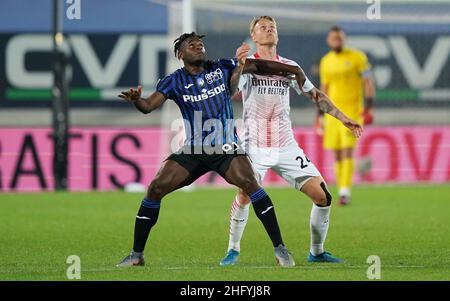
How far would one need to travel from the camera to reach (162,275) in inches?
356

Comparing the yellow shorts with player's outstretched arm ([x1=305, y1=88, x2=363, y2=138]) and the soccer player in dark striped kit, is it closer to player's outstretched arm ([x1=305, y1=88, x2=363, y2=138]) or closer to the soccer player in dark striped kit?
player's outstretched arm ([x1=305, y1=88, x2=363, y2=138])

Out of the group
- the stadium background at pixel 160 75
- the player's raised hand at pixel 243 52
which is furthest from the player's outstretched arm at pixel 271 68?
the stadium background at pixel 160 75

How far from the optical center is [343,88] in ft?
57.8

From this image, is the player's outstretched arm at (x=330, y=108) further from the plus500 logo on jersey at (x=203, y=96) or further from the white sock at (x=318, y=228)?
the plus500 logo on jersey at (x=203, y=96)

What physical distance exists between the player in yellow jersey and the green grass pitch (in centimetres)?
95

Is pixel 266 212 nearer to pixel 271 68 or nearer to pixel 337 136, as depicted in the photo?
pixel 271 68

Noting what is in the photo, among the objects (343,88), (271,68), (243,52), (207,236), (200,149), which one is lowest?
(207,236)

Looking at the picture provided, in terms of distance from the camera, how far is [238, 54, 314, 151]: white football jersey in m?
10.3

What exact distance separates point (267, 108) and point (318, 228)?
3.90 feet

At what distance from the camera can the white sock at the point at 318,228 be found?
1021 cm

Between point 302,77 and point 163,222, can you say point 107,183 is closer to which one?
point 163,222

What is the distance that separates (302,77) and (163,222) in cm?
516

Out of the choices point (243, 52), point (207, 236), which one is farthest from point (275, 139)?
point (207, 236)

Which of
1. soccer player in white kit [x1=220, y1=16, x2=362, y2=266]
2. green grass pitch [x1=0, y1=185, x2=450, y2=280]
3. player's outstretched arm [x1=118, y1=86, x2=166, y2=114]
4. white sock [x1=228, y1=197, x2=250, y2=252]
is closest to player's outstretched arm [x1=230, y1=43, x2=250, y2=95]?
soccer player in white kit [x1=220, y1=16, x2=362, y2=266]
